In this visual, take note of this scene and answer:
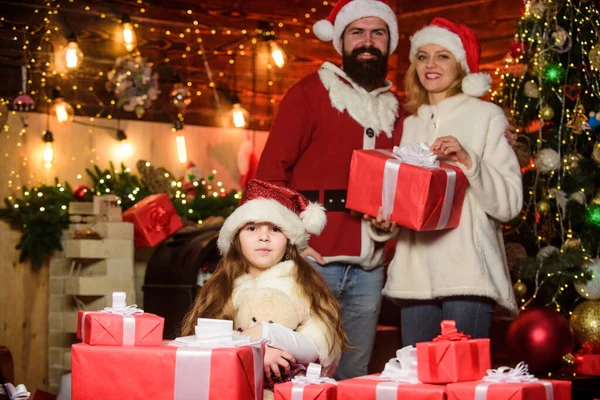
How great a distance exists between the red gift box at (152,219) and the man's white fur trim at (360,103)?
6.24 ft

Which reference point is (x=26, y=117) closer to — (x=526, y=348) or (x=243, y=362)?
(x=526, y=348)

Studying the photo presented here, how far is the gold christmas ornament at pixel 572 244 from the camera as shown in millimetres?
4527

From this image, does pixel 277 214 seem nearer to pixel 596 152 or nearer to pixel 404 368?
pixel 404 368

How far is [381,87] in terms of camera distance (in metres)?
3.82

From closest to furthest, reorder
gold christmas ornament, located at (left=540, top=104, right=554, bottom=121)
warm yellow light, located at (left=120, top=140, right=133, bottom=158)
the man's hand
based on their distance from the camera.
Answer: the man's hand → gold christmas ornament, located at (left=540, top=104, right=554, bottom=121) → warm yellow light, located at (left=120, top=140, right=133, bottom=158)

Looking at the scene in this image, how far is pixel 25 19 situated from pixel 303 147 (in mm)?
2668

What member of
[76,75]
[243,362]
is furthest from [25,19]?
[243,362]

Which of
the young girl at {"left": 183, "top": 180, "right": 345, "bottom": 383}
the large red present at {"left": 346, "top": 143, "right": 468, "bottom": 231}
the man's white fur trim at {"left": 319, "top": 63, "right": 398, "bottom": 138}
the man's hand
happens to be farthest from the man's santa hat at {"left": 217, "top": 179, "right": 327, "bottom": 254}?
the man's white fur trim at {"left": 319, "top": 63, "right": 398, "bottom": 138}

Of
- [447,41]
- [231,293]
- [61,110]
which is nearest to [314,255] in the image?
[231,293]

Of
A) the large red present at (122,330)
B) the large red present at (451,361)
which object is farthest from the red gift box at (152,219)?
the large red present at (451,361)

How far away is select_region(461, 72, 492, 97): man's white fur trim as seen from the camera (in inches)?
133

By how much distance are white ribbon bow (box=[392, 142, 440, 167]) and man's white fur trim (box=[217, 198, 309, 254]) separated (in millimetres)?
426

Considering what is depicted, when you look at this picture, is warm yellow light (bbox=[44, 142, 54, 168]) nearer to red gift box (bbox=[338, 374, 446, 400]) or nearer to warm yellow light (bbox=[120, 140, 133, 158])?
warm yellow light (bbox=[120, 140, 133, 158])

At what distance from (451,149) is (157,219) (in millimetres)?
2591
